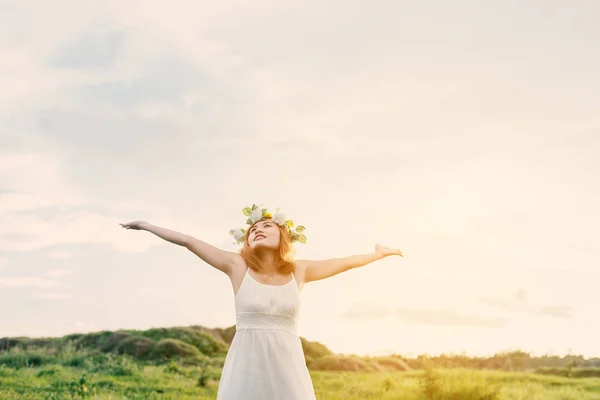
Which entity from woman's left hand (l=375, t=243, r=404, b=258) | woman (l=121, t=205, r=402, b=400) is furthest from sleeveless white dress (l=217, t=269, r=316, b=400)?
woman's left hand (l=375, t=243, r=404, b=258)

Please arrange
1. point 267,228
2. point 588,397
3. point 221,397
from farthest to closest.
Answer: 1. point 588,397
2. point 267,228
3. point 221,397

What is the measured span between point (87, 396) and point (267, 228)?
7.44 meters

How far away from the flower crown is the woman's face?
95mm

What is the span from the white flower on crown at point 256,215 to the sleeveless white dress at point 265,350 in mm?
768

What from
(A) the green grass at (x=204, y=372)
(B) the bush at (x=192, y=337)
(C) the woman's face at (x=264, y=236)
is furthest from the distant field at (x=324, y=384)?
(C) the woman's face at (x=264, y=236)

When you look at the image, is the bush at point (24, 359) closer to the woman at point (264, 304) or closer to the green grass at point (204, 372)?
the green grass at point (204, 372)

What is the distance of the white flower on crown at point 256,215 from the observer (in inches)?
254

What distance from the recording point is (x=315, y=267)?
20.8 ft

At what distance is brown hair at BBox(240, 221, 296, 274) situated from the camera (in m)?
6.03

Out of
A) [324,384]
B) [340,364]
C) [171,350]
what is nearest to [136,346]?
[171,350]

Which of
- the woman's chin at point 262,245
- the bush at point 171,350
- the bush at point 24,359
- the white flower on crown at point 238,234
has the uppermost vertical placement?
the white flower on crown at point 238,234

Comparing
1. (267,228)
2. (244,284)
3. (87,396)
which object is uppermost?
(267,228)

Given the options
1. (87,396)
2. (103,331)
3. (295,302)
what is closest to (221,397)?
(295,302)

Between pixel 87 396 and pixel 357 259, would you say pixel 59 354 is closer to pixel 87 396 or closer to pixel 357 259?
pixel 87 396
